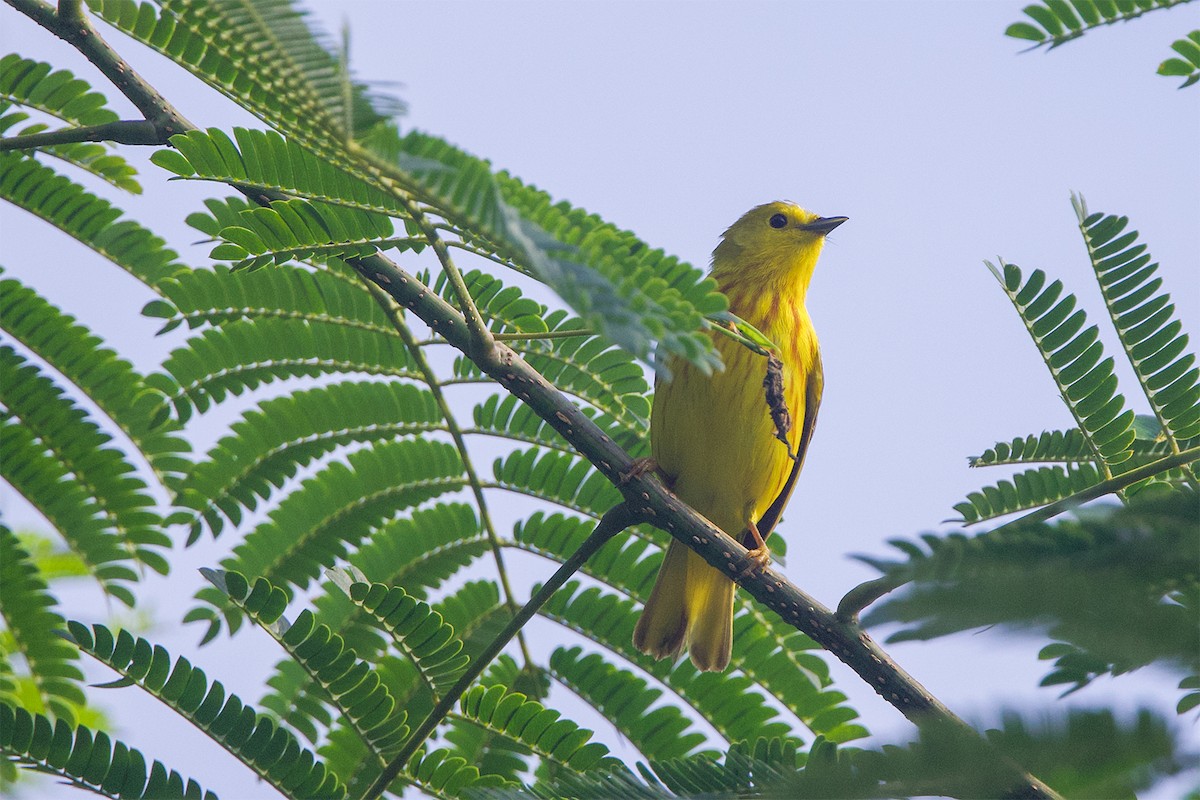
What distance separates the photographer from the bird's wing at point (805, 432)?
15.4 ft

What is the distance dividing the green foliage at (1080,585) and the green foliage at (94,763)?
1792 mm

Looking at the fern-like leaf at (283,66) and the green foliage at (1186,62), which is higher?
the green foliage at (1186,62)

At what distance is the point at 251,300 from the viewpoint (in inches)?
124

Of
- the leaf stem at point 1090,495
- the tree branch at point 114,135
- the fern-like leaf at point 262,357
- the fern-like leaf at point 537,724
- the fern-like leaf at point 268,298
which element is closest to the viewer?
the leaf stem at point 1090,495

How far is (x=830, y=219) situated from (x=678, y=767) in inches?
136

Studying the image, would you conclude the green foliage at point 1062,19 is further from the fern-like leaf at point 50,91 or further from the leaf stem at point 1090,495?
the fern-like leaf at point 50,91

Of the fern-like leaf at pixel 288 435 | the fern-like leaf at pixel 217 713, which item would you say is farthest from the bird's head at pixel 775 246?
the fern-like leaf at pixel 217 713

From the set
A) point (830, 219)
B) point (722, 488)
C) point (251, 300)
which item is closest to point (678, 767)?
point (251, 300)

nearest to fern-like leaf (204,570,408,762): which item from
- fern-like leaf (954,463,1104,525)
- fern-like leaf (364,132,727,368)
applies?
fern-like leaf (364,132,727,368)

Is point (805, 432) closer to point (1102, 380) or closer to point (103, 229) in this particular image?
point (1102, 380)

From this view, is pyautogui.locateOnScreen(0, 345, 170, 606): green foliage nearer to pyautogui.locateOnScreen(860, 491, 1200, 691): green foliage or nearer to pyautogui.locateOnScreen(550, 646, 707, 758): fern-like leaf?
pyautogui.locateOnScreen(550, 646, 707, 758): fern-like leaf

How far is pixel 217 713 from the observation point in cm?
241

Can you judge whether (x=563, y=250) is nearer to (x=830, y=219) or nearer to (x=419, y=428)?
(x=419, y=428)

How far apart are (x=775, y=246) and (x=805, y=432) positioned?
0.87 m
